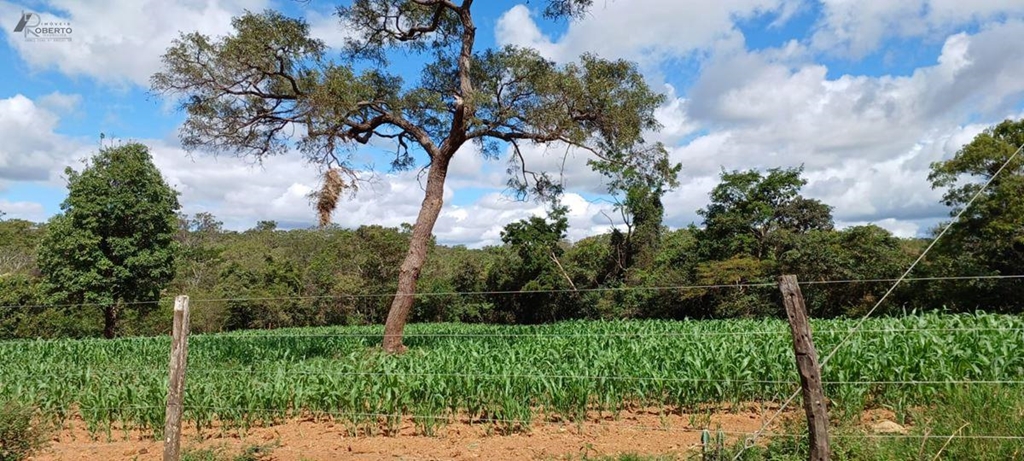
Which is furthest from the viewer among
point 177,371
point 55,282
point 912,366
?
point 55,282

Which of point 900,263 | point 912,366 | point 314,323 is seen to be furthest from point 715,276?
point 314,323

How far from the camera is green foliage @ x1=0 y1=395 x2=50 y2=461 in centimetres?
515

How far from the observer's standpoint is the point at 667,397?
22.2 feet

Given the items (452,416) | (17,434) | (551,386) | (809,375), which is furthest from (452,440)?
(17,434)

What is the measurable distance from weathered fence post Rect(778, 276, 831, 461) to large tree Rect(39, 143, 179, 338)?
83.4 feet

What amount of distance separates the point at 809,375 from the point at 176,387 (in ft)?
15.5

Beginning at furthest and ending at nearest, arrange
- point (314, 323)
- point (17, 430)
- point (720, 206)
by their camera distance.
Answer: point (314, 323)
point (720, 206)
point (17, 430)

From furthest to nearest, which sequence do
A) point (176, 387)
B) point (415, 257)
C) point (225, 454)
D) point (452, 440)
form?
point (415, 257), point (452, 440), point (225, 454), point (176, 387)

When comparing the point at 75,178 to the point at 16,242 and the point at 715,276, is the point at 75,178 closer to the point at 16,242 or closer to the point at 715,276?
the point at 715,276

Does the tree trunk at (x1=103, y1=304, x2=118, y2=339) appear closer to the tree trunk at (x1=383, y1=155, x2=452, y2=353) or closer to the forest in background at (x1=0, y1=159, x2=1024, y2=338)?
the forest in background at (x1=0, y1=159, x2=1024, y2=338)

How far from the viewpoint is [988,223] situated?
791 inches

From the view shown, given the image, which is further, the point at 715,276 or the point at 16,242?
the point at 16,242

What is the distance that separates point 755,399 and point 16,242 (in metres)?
66.9

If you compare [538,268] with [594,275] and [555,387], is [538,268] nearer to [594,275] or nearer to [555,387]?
[594,275]
